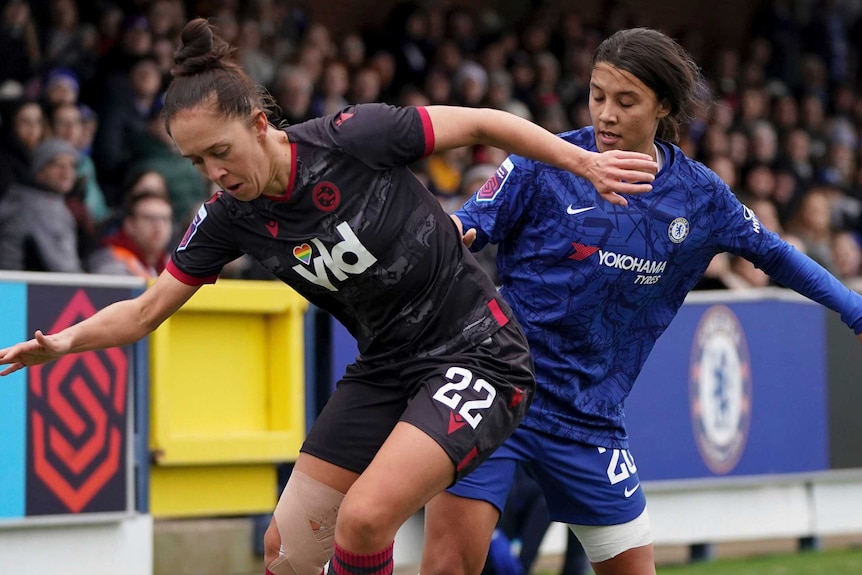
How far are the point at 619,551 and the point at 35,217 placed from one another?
467 centimetres

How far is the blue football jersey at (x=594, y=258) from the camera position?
4.83m

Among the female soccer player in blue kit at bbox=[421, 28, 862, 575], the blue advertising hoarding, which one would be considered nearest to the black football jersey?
the female soccer player in blue kit at bbox=[421, 28, 862, 575]

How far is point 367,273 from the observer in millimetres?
4277

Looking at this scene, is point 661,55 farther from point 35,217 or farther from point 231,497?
point 35,217

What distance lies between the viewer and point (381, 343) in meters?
4.46

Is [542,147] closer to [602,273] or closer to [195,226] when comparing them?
[602,273]

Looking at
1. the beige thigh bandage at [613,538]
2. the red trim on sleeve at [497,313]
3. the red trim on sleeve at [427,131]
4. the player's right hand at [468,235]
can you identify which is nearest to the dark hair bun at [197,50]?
the red trim on sleeve at [427,131]

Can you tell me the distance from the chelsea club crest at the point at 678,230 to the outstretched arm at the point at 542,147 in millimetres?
556

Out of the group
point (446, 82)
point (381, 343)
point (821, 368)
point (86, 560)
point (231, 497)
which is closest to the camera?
point (381, 343)

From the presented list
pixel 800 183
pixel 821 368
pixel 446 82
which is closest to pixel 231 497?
pixel 821 368

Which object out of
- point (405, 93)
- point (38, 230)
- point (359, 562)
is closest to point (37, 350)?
point (359, 562)

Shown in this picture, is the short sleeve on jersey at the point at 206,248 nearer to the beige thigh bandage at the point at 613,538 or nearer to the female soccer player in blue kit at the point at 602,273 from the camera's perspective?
the female soccer player in blue kit at the point at 602,273

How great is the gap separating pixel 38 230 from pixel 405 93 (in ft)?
14.7

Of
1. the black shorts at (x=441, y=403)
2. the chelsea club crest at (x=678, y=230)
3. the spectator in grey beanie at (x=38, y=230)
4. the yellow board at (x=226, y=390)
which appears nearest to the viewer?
the black shorts at (x=441, y=403)
